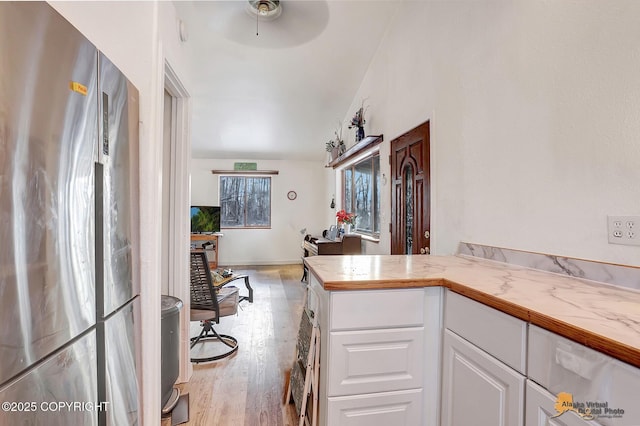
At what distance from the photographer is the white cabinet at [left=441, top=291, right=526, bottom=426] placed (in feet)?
3.08

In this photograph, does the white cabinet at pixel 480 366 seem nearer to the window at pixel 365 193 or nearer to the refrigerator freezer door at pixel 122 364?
the refrigerator freezer door at pixel 122 364

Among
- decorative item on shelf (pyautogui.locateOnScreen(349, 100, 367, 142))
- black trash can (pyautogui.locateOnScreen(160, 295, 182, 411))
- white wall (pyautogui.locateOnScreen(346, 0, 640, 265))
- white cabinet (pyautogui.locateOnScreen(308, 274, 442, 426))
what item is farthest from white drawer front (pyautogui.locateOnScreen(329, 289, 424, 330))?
decorative item on shelf (pyautogui.locateOnScreen(349, 100, 367, 142))

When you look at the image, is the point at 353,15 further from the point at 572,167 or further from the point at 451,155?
the point at 572,167

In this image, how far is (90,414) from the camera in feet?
3.21

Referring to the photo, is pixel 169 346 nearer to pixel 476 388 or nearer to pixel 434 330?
pixel 434 330

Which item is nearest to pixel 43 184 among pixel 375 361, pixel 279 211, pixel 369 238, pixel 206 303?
pixel 375 361

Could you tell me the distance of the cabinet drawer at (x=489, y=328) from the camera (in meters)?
0.93

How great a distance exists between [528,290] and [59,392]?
1475 mm

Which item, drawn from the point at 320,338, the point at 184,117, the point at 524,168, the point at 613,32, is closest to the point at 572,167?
the point at 524,168

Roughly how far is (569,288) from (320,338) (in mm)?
983

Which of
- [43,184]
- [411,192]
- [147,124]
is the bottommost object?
[43,184]

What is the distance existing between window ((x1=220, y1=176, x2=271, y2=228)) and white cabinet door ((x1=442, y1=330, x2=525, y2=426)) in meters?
5.94

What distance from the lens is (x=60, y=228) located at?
2.75ft

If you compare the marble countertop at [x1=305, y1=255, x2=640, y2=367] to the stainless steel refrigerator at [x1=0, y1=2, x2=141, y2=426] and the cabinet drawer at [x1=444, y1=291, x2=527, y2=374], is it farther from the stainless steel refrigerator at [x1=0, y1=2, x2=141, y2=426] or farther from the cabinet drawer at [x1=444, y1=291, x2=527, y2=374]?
the stainless steel refrigerator at [x1=0, y1=2, x2=141, y2=426]
